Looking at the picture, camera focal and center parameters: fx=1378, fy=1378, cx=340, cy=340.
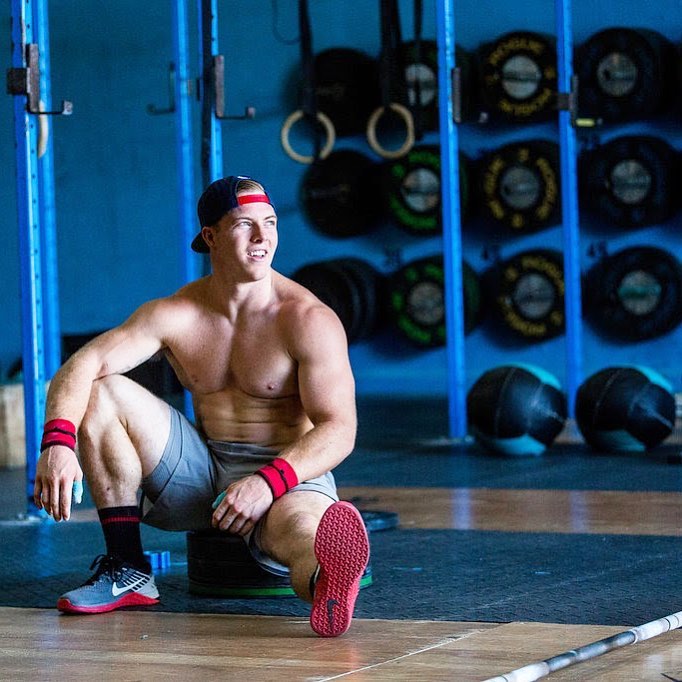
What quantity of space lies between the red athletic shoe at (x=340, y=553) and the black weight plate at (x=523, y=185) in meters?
5.48

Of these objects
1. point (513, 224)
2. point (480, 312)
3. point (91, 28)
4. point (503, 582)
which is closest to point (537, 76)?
point (513, 224)

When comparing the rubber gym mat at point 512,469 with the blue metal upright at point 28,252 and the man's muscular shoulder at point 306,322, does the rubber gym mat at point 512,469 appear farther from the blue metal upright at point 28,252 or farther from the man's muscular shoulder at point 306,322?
the man's muscular shoulder at point 306,322

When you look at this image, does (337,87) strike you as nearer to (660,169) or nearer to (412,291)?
(412,291)

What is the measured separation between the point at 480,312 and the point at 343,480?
327 centimetres

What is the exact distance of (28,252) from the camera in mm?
3887

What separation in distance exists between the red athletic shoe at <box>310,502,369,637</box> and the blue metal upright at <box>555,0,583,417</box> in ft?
13.0

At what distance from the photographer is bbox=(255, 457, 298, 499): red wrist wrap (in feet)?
7.93

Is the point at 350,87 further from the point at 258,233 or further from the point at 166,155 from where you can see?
the point at 258,233

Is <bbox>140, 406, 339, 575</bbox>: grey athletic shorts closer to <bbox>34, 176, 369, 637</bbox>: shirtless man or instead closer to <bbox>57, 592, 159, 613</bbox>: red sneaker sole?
<bbox>34, 176, 369, 637</bbox>: shirtless man

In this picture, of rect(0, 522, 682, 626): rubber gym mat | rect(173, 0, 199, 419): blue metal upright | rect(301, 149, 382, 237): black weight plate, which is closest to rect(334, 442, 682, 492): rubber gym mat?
rect(173, 0, 199, 419): blue metal upright

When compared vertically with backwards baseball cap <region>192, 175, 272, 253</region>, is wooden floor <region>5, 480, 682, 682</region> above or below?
below

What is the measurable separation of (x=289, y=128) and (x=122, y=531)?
5356 millimetres

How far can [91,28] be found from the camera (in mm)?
8906

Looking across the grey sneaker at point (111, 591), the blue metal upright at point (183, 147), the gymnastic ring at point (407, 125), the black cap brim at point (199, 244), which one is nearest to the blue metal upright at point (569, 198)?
the gymnastic ring at point (407, 125)
